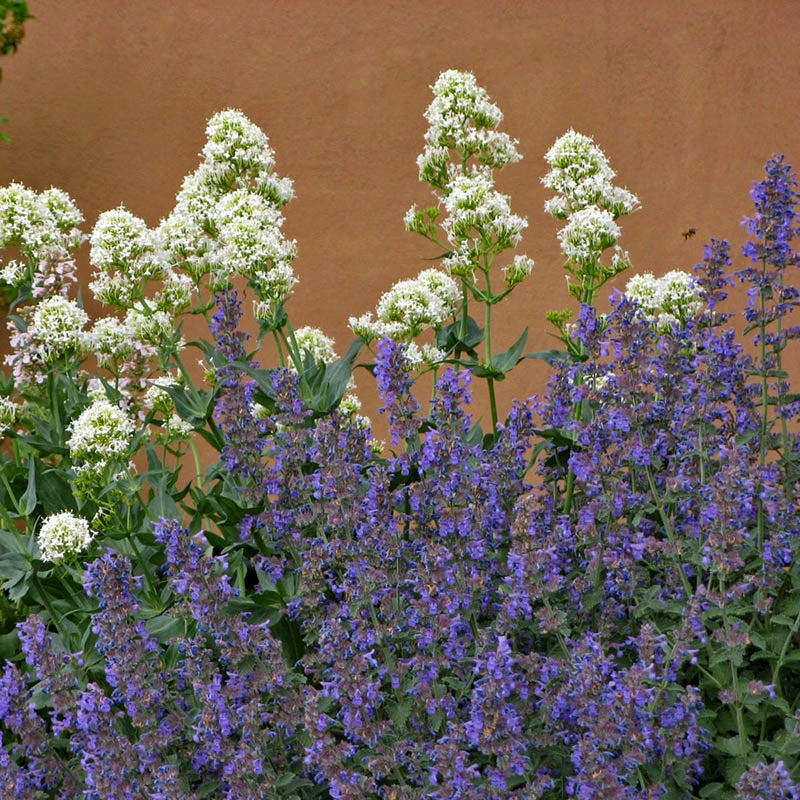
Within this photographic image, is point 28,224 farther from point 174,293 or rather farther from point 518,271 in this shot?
point 518,271

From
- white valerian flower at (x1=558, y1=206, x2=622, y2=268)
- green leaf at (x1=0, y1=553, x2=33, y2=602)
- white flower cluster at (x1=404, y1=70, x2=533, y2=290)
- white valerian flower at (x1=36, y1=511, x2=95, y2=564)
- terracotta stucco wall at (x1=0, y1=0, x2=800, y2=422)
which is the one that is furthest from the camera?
terracotta stucco wall at (x1=0, y1=0, x2=800, y2=422)

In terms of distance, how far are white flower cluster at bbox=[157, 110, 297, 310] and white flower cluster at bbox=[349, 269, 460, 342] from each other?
0.90 ft

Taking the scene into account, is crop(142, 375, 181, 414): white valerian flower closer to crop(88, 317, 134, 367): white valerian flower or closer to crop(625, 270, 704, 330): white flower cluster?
crop(88, 317, 134, 367): white valerian flower

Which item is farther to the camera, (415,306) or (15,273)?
(15,273)

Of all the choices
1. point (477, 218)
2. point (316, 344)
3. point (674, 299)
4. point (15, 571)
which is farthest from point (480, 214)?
point (15, 571)

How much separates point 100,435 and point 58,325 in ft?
1.47

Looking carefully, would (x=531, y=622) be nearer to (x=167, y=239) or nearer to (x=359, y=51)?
(x=167, y=239)

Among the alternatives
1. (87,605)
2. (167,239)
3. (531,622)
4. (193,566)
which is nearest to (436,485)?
(531,622)

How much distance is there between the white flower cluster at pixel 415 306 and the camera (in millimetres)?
3068

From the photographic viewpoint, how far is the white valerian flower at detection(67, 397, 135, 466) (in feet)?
8.89

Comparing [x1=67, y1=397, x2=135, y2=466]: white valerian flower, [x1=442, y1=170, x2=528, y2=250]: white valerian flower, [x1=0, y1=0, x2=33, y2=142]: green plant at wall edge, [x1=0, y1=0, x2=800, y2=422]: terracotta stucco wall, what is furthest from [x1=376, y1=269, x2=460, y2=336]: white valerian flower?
[x1=0, y1=0, x2=33, y2=142]: green plant at wall edge

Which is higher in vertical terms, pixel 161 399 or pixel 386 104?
pixel 386 104

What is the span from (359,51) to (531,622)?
3.91 meters

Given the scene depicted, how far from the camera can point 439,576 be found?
2.14 metres
